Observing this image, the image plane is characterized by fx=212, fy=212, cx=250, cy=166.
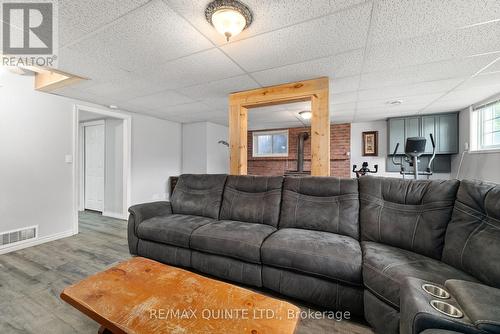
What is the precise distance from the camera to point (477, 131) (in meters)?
3.84

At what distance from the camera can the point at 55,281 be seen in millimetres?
1997

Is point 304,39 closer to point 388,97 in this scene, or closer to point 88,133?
point 388,97

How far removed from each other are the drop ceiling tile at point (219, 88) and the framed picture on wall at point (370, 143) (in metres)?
3.84

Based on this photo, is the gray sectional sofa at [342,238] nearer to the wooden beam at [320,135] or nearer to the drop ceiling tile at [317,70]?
the wooden beam at [320,135]

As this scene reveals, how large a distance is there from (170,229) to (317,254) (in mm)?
1478

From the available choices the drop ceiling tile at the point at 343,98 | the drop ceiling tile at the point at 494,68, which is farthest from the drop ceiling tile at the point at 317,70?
the drop ceiling tile at the point at 494,68

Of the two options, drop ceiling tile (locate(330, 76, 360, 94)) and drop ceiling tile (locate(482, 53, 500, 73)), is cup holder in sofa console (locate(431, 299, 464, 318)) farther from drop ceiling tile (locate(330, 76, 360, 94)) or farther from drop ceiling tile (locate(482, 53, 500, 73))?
drop ceiling tile (locate(482, 53, 500, 73))

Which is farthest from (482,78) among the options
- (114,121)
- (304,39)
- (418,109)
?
(114,121)

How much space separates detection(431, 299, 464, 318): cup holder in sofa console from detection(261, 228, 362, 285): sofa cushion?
57 cm

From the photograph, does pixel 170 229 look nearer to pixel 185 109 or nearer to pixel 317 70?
pixel 317 70

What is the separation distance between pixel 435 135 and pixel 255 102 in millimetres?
4207

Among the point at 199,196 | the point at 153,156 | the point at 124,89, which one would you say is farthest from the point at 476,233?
the point at 153,156

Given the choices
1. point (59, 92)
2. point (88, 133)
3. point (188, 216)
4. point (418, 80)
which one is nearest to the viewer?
point (188, 216)

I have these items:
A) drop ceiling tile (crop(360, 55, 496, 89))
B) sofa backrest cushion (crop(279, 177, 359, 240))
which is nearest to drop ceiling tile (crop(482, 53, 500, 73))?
drop ceiling tile (crop(360, 55, 496, 89))
